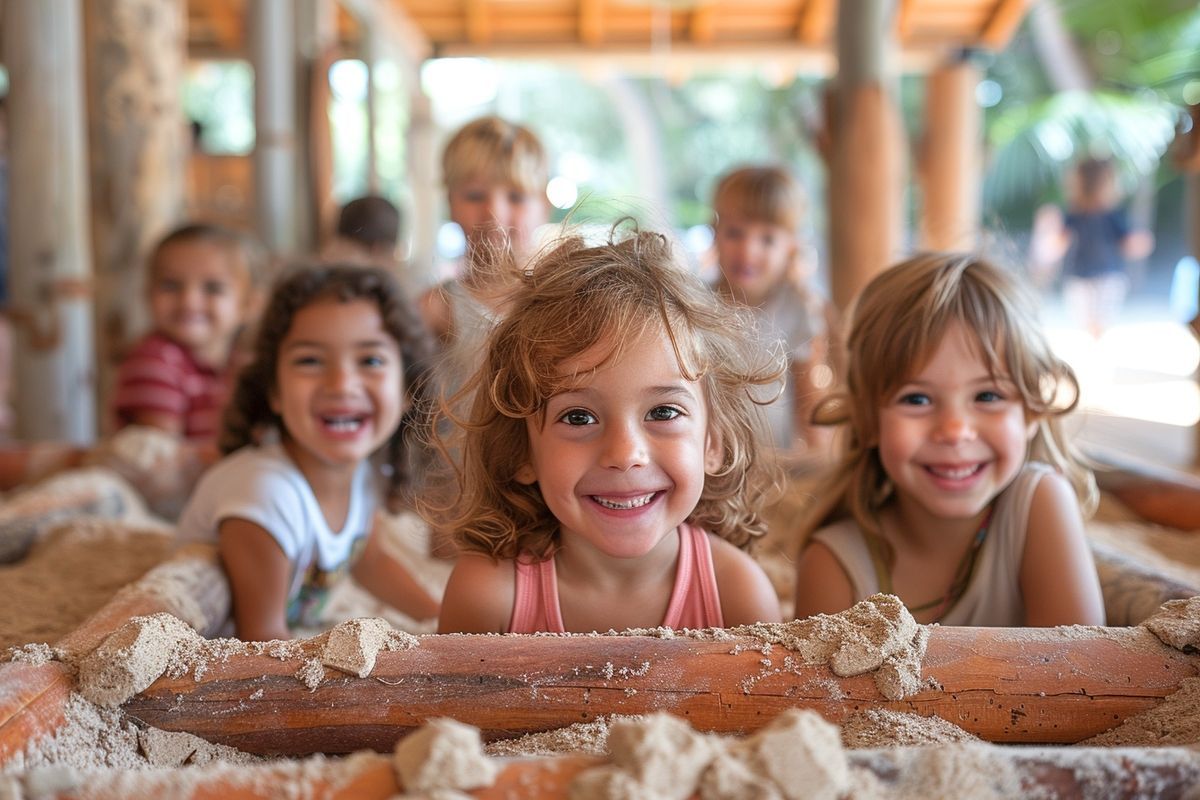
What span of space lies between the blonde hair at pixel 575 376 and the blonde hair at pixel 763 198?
255 centimetres

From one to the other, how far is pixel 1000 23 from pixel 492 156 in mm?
6761

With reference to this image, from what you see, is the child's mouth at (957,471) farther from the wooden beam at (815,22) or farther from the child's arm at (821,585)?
the wooden beam at (815,22)

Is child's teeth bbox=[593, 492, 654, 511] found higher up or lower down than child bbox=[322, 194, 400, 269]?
lower down

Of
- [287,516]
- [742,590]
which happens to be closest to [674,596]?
[742,590]

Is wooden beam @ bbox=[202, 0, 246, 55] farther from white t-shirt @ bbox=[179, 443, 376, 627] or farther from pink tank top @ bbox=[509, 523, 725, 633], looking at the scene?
pink tank top @ bbox=[509, 523, 725, 633]

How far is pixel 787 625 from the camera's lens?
1.56m

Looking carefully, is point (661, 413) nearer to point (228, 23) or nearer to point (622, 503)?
point (622, 503)

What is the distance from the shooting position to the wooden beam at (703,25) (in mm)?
10008

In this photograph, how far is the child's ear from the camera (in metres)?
1.90

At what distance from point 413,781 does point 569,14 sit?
9.66 m

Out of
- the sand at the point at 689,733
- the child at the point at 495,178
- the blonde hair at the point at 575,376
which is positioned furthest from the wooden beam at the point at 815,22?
the sand at the point at 689,733

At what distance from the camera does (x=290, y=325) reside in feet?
8.15

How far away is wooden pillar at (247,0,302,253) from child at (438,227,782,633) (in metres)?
4.67

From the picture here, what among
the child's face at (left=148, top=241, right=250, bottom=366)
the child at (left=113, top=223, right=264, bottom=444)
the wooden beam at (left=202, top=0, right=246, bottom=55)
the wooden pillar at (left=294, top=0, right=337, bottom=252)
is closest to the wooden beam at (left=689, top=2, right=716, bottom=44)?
the wooden beam at (left=202, top=0, right=246, bottom=55)
